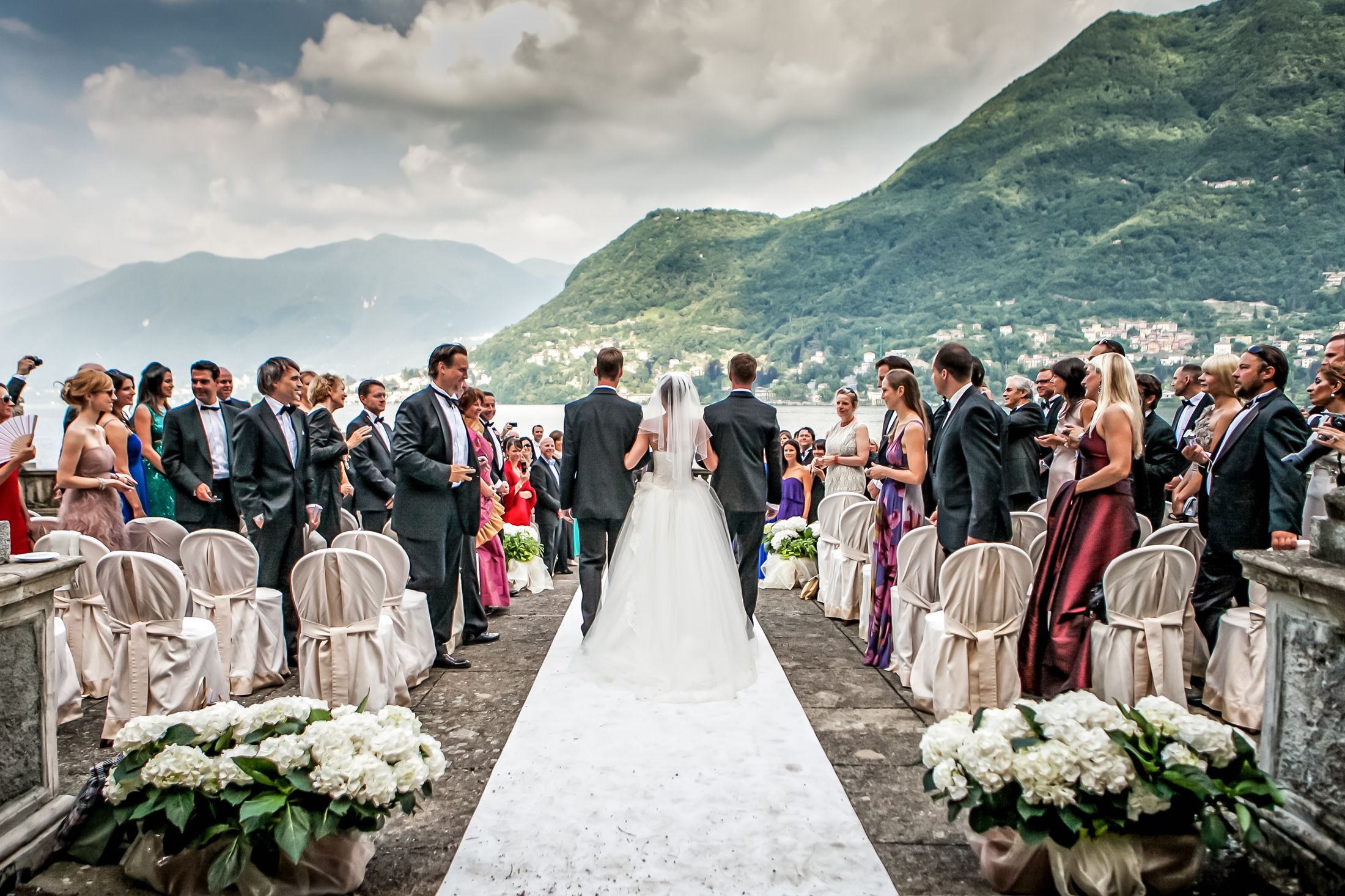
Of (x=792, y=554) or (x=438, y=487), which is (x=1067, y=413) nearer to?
(x=792, y=554)

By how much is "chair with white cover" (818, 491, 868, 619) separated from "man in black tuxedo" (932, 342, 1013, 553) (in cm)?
178

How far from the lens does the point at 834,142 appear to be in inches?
3103

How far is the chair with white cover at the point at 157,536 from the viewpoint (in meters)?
4.75

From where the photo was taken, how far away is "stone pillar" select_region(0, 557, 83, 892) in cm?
237

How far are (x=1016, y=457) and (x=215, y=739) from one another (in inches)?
218

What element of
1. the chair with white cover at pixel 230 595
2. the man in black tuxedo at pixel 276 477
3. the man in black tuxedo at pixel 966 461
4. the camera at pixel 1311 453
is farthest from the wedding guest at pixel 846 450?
the chair with white cover at pixel 230 595

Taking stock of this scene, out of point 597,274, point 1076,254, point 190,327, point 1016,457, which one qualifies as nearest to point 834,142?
point 597,274

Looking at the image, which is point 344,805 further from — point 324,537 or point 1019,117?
point 1019,117

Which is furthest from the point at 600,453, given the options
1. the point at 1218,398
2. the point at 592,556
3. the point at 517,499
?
the point at 1218,398

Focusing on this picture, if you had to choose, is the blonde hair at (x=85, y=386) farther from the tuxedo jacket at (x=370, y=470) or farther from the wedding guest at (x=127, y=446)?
the tuxedo jacket at (x=370, y=470)

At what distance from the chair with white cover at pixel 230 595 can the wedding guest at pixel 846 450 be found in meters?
4.60

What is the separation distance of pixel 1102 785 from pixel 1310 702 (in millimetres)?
690

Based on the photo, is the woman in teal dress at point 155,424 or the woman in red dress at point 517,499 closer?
the woman in teal dress at point 155,424

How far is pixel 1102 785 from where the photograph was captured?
2258mm
